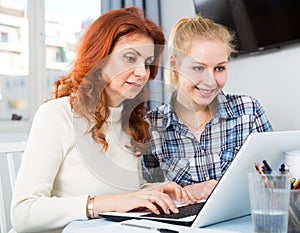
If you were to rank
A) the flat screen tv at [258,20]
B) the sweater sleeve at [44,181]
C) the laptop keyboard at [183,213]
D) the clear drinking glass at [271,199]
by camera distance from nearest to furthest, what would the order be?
the clear drinking glass at [271,199], the laptop keyboard at [183,213], the sweater sleeve at [44,181], the flat screen tv at [258,20]

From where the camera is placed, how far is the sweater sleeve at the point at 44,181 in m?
0.91

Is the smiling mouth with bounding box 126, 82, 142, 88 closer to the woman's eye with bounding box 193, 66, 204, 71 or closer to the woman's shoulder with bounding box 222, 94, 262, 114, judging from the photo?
the woman's eye with bounding box 193, 66, 204, 71

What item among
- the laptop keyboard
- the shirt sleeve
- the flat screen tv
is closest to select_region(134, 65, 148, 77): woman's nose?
the laptop keyboard

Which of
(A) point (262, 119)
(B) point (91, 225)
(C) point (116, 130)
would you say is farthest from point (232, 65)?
(B) point (91, 225)

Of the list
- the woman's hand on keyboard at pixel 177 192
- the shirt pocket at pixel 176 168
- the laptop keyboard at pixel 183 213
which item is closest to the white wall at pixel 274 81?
the shirt pocket at pixel 176 168

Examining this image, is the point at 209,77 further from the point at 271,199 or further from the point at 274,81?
the point at 271,199

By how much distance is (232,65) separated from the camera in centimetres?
225

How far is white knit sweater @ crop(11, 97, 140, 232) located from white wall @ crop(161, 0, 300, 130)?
911 millimetres

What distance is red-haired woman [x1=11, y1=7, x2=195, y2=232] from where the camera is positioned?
0.93 metres

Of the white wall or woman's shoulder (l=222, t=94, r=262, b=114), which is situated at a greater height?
the white wall

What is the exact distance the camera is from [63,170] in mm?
1054

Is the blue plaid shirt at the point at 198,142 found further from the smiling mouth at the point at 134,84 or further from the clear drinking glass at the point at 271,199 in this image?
the clear drinking glass at the point at 271,199

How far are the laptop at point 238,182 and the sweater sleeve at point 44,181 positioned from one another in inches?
6.3

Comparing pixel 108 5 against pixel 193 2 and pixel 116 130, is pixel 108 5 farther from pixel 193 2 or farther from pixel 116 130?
pixel 116 130
